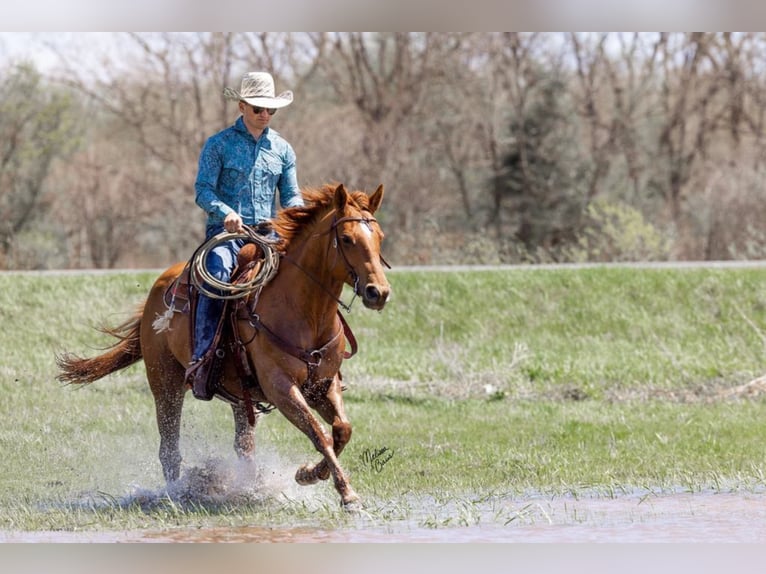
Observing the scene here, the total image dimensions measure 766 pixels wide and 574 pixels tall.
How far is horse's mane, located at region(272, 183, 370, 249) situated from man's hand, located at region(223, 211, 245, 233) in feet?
0.74

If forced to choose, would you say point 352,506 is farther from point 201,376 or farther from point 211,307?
point 211,307

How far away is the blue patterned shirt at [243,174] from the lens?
9258 mm

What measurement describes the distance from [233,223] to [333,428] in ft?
5.01

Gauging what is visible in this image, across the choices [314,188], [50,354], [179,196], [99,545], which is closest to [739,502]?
[314,188]

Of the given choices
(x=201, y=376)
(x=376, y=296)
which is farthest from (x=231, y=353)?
(x=376, y=296)

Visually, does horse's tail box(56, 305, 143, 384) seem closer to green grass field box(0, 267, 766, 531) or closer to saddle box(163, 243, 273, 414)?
green grass field box(0, 267, 766, 531)

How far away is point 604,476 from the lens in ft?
33.3

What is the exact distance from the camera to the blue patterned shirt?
364 inches

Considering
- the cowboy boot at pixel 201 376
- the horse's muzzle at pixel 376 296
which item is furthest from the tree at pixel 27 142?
the horse's muzzle at pixel 376 296

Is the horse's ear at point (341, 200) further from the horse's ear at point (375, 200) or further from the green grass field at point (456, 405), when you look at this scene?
the green grass field at point (456, 405)

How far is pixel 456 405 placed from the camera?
14484 millimetres

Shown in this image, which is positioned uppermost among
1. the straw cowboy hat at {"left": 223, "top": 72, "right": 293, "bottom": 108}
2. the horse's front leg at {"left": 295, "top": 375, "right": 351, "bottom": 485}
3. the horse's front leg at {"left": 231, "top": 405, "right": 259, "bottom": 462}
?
the straw cowboy hat at {"left": 223, "top": 72, "right": 293, "bottom": 108}

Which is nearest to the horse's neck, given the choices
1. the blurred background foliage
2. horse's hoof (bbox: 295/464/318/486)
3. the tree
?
horse's hoof (bbox: 295/464/318/486)

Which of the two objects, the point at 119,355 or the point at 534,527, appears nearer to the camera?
the point at 534,527
